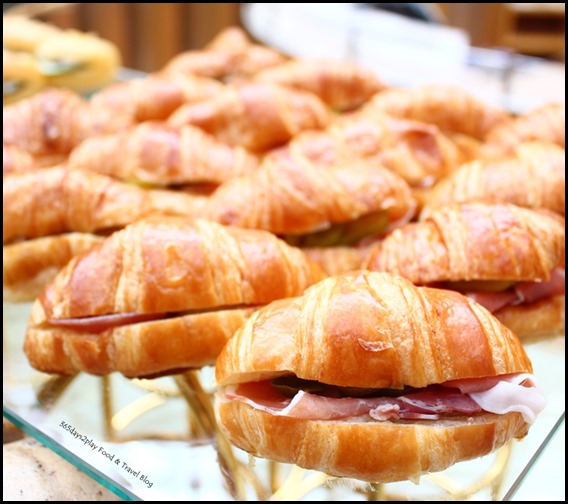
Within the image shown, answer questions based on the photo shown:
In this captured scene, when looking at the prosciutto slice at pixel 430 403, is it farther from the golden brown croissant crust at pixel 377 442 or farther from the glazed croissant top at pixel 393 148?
the glazed croissant top at pixel 393 148

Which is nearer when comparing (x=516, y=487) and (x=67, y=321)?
(x=516, y=487)

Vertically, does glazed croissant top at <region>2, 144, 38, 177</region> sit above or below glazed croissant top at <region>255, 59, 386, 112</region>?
below

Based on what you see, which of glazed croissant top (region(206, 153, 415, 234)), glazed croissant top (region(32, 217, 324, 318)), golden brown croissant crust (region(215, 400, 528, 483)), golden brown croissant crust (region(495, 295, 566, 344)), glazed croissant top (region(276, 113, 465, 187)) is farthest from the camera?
glazed croissant top (region(276, 113, 465, 187))

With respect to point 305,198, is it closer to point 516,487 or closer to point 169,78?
point 516,487

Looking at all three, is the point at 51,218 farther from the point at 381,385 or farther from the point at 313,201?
the point at 381,385

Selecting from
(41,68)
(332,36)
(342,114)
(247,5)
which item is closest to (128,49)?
(247,5)

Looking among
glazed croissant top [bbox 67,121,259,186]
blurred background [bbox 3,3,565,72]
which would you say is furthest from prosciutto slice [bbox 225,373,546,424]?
blurred background [bbox 3,3,565,72]

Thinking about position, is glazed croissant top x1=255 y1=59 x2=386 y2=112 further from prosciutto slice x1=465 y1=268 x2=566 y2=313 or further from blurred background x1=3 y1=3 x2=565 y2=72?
prosciutto slice x1=465 y1=268 x2=566 y2=313
